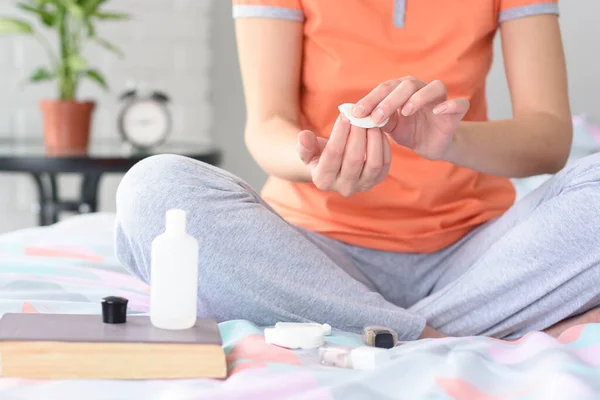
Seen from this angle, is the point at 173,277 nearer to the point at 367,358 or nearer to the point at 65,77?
the point at 367,358

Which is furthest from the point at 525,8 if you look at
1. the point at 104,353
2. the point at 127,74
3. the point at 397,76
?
the point at 127,74

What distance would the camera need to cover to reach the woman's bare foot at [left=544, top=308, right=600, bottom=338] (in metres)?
1.05

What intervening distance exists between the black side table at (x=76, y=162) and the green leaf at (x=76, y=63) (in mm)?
202

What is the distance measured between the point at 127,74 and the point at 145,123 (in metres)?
0.53

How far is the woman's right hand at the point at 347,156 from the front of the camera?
95 centimetres

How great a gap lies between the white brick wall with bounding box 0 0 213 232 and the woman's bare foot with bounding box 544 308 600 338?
5.85 ft

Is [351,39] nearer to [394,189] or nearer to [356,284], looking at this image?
[394,189]

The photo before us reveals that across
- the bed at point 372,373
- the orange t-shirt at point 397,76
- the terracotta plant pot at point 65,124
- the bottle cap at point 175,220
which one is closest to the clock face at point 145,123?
the terracotta plant pot at point 65,124

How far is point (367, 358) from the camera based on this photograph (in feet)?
2.68

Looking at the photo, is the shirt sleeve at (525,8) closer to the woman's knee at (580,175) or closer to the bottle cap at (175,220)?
the woman's knee at (580,175)

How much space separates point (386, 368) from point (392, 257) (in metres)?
0.46

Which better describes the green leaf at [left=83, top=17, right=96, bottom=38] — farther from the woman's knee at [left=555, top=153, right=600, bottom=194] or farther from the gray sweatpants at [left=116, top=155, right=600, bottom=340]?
the woman's knee at [left=555, top=153, right=600, bottom=194]

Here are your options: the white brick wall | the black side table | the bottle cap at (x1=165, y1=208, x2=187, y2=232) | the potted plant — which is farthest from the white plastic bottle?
the white brick wall

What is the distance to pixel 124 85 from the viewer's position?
2736 millimetres
